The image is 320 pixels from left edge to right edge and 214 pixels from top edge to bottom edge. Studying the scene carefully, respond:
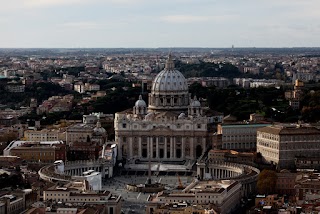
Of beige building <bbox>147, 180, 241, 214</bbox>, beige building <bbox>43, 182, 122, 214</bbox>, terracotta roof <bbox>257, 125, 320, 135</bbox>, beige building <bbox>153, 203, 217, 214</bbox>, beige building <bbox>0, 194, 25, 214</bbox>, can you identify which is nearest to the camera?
beige building <bbox>153, 203, 217, 214</bbox>

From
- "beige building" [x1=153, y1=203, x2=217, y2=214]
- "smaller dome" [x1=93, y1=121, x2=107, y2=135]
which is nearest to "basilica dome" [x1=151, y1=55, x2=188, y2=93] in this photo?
"smaller dome" [x1=93, y1=121, x2=107, y2=135]

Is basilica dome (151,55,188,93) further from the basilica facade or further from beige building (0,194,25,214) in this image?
beige building (0,194,25,214)

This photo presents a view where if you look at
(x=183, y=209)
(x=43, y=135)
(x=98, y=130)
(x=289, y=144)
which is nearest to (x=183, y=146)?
(x=98, y=130)

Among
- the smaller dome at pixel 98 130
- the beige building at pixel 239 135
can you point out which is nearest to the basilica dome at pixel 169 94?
the smaller dome at pixel 98 130

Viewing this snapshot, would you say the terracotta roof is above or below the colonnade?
above

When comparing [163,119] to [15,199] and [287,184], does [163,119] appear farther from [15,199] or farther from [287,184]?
[15,199]

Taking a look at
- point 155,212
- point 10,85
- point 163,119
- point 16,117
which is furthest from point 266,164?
point 10,85
